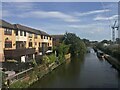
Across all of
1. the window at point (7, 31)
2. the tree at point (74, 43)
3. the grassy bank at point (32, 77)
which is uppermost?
the window at point (7, 31)

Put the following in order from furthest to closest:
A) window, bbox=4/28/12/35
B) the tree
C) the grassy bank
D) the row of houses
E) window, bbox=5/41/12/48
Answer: the tree < window, bbox=5/41/12/48 < window, bbox=4/28/12/35 < the row of houses < the grassy bank

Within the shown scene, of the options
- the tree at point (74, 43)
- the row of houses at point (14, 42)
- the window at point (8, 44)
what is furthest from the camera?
the tree at point (74, 43)

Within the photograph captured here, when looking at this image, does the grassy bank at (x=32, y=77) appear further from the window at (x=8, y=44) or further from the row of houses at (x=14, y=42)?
the window at (x=8, y=44)

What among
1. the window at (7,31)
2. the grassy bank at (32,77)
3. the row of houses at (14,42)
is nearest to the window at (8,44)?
the row of houses at (14,42)

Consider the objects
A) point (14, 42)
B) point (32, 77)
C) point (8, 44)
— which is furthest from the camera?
point (14, 42)

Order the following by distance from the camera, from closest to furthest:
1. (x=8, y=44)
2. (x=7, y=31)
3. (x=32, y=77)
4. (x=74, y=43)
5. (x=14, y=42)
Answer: (x=32, y=77), (x=7, y=31), (x=8, y=44), (x=14, y=42), (x=74, y=43)

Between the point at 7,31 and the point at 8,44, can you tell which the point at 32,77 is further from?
the point at 7,31

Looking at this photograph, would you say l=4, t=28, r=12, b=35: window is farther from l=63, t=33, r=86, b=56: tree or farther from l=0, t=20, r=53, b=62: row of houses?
l=63, t=33, r=86, b=56: tree

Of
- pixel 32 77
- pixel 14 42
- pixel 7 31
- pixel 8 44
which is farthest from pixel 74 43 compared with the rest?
pixel 32 77

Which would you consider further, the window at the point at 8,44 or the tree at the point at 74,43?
the tree at the point at 74,43

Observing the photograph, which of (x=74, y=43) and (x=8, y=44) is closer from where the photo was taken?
(x=8, y=44)

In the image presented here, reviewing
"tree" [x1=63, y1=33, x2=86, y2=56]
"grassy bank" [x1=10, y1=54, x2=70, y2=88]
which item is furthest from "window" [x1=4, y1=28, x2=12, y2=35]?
"tree" [x1=63, y1=33, x2=86, y2=56]

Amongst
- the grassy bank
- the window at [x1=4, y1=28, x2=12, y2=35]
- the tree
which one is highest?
the window at [x1=4, y1=28, x2=12, y2=35]

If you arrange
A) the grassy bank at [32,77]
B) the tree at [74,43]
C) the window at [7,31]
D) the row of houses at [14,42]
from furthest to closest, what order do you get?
the tree at [74,43]
the window at [7,31]
the row of houses at [14,42]
the grassy bank at [32,77]
